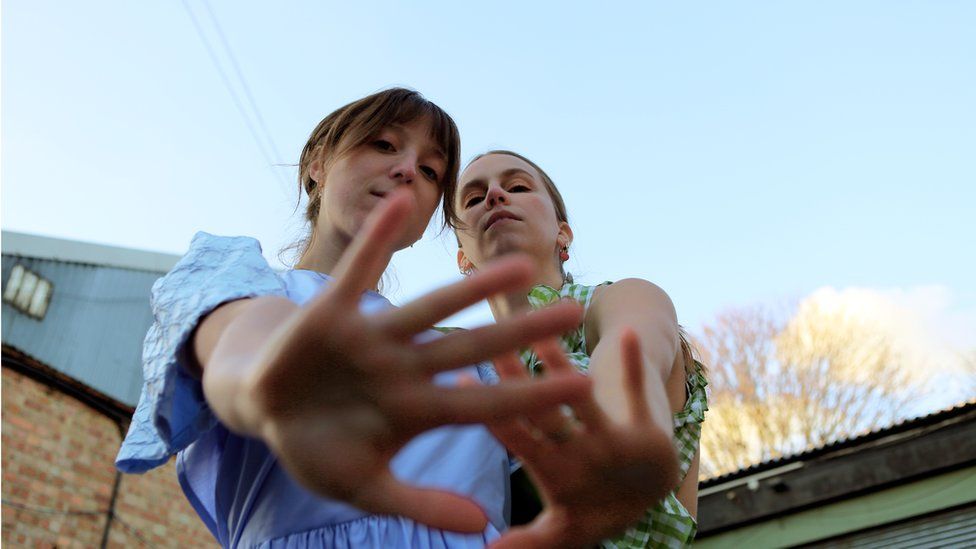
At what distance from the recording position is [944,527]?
15.2ft

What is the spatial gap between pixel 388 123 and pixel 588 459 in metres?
1.13

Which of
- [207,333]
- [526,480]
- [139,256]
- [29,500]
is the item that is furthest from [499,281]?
[139,256]

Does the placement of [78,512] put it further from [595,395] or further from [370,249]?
[370,249]

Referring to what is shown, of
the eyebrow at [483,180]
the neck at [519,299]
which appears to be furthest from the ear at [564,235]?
the eyebrow at [483,180]

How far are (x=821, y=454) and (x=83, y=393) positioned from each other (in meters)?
6.34

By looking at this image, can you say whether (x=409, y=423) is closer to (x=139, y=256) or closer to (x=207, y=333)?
(x=207, y=333)

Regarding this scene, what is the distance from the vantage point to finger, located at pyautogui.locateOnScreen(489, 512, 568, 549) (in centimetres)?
80

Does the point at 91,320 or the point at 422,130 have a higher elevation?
the point at 91,320

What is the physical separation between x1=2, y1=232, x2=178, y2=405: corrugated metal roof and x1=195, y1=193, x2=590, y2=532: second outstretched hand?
1210 centimetres

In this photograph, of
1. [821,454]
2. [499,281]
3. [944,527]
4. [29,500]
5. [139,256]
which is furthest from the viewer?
[139,256]

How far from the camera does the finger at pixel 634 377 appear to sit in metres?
0.73

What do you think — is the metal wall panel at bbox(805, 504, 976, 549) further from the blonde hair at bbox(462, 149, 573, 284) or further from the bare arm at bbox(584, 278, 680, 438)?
the bare arm at bbox(584, 278, 680, 438)

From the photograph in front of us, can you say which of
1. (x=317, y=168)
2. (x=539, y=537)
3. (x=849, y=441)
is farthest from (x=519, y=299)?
(x=849, y=441)

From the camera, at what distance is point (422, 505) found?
0.75 meters
